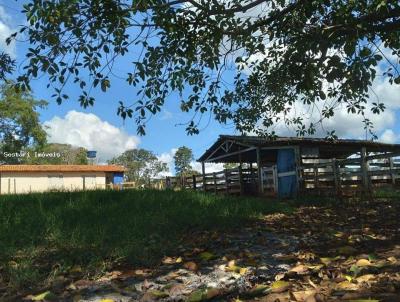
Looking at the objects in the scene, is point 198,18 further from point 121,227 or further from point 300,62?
point 121,227

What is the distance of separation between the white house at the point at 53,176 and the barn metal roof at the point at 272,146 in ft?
65.0

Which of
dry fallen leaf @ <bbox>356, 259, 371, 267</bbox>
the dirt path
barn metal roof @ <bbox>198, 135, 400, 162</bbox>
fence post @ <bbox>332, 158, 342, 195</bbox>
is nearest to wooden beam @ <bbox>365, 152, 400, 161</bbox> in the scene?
fence post @ <bbox>332, 158, 342, 195</bbox>

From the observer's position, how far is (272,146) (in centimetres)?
1912

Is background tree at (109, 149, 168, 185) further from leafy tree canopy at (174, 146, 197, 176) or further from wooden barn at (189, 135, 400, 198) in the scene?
wooden barn at (189, 135, 400, 198)

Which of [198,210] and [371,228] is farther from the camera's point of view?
[198,210]

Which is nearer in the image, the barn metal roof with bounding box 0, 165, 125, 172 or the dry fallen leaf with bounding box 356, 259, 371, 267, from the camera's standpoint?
the dry fallen leaf with bounding box 356, 259, 371, 267

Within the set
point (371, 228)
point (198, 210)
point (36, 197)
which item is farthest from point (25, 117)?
point (371, 228)

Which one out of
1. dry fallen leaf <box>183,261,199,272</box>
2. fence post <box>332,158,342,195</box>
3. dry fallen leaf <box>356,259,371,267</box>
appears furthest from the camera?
fence post <box>332,158,342,195</box>

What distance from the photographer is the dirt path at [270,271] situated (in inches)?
149

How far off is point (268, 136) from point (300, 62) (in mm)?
5389

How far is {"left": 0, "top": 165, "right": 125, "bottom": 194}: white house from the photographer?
44188 mm

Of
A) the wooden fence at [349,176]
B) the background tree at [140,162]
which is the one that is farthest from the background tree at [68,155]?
the wooden fence at [349,176]

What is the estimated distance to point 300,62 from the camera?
6.03m

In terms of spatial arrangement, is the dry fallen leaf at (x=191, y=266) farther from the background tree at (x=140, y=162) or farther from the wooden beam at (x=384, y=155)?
the background tree at (x=140, y=162)
